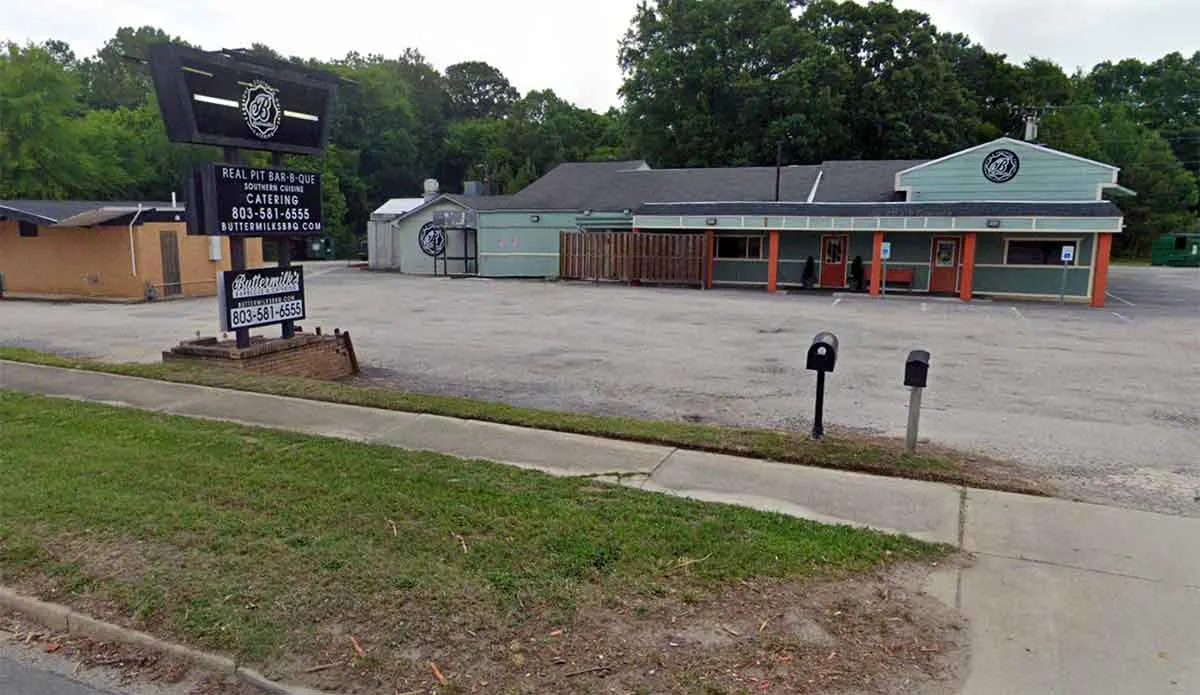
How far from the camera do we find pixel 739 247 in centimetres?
2989

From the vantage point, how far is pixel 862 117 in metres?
44.8

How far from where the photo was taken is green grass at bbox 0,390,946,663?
405cm

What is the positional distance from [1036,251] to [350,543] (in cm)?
2661

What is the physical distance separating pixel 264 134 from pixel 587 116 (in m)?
56.8

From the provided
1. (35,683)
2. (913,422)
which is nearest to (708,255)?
(913,422)

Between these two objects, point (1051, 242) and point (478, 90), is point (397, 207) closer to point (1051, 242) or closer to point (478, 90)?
point (1051, 242)

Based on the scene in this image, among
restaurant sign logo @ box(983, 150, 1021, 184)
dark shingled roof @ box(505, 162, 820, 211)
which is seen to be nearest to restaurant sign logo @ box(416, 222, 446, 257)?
dark shingled roof @ box(505, 162, 820, 211)

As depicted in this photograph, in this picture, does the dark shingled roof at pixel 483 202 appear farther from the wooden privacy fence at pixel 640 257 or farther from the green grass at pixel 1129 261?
the green grass at pixel 1129 261

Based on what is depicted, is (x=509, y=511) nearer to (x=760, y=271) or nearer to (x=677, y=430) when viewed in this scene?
(x=677, y=430)

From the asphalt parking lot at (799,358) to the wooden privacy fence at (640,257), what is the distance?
4.34 meters

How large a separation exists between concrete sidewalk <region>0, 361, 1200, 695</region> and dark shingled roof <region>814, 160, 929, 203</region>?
24.3 metres

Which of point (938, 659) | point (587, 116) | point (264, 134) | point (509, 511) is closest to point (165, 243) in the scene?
point (264, 134)

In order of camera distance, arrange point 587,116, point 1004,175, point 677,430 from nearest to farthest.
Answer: point 677,430 → point 1004,175 → point 587,116

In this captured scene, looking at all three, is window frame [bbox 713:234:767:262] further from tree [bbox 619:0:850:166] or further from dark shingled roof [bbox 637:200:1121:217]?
tree [bbox 619:0:850:166]
